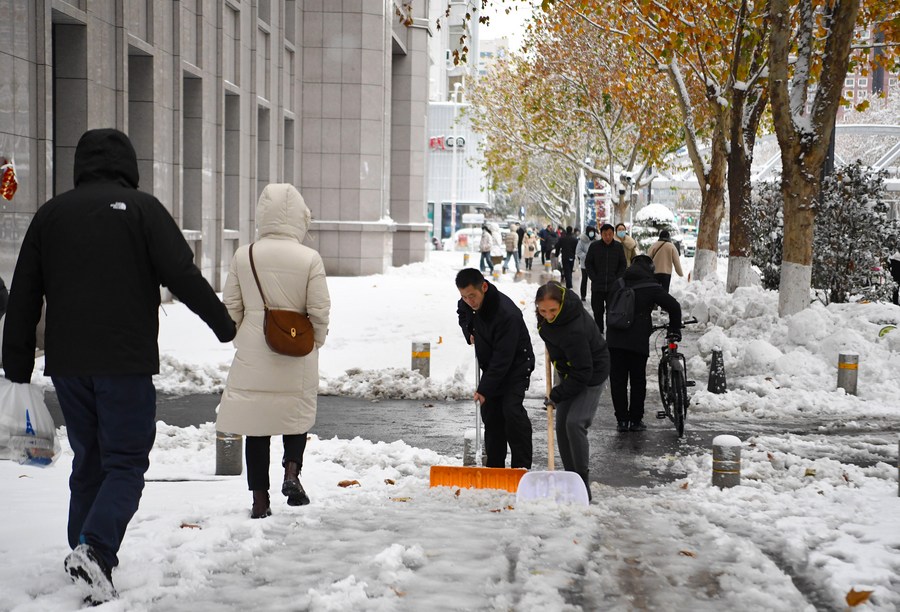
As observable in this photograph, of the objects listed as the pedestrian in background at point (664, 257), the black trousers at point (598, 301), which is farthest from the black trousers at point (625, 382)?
the pedestrian in background at point (664, 257)

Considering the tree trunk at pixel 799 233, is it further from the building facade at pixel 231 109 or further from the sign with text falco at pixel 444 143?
the sign with text falco at pixel 444 143

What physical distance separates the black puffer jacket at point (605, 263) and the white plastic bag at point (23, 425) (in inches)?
548

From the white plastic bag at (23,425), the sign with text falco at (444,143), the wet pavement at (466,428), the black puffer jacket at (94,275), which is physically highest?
the sign with text falco at (444,143)

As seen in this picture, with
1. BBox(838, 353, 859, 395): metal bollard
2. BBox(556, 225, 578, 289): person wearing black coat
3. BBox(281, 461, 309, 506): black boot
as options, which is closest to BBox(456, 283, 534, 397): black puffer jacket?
BBox(281, 461, 309, 506): black boot

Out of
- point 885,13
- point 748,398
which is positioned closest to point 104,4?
point 748,398

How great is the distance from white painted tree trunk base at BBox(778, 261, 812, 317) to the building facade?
6.82 meters

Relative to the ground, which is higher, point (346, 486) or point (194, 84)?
point (194, 84)

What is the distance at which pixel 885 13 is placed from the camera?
21000 millimetres

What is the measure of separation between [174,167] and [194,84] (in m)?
2.43

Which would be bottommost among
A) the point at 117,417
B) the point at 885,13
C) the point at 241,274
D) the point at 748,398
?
the point at 748,398

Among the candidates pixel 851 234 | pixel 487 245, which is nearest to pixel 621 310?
pixel 851 234

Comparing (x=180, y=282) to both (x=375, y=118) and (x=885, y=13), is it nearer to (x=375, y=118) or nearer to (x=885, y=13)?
(x=885, y=13)

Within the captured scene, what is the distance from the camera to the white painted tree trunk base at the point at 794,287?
55.6 feet

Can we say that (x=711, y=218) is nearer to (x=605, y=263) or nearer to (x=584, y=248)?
(x=584, y=248)
